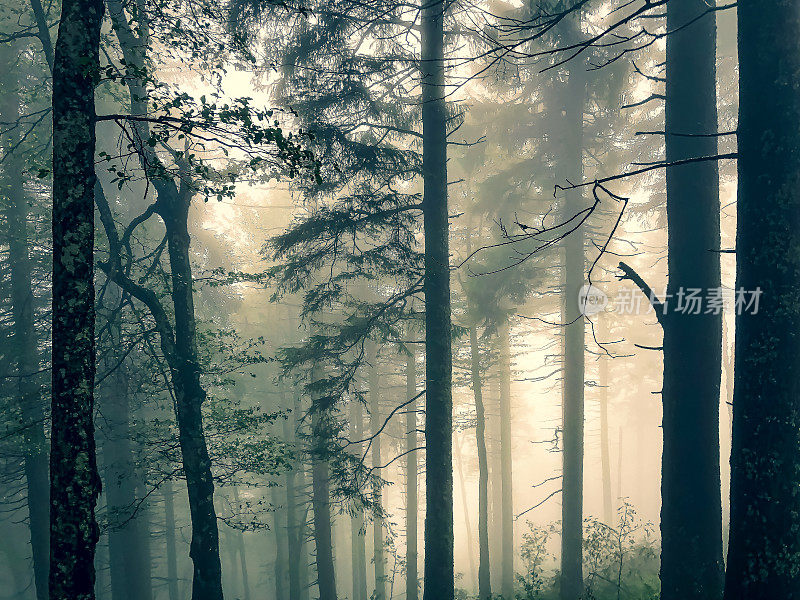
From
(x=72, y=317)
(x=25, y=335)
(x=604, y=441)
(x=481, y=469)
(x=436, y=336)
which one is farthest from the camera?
(x=604, y=441)

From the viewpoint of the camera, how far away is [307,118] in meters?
9.28

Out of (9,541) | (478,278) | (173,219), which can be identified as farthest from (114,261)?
(9,541)

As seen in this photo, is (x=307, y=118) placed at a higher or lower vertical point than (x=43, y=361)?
higher

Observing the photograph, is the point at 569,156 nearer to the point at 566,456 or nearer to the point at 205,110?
the point at 566,456

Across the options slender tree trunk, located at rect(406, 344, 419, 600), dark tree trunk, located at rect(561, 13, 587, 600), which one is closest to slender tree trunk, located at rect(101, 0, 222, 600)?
dark tree trunk, located at rect(561, 13, 587, 600)

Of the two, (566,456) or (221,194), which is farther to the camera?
(566,456)

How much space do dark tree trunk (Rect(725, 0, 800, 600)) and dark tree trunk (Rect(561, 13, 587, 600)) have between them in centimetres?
812

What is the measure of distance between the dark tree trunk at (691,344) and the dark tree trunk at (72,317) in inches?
232

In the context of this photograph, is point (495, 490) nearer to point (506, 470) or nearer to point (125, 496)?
point (506, 470)

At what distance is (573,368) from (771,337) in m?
9.12

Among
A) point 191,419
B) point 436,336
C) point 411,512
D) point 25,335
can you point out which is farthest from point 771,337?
point 411,512

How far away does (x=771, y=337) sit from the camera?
3.72 meters

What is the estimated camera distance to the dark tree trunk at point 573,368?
11938 mm

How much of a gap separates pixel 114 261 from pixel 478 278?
10.8 metres
